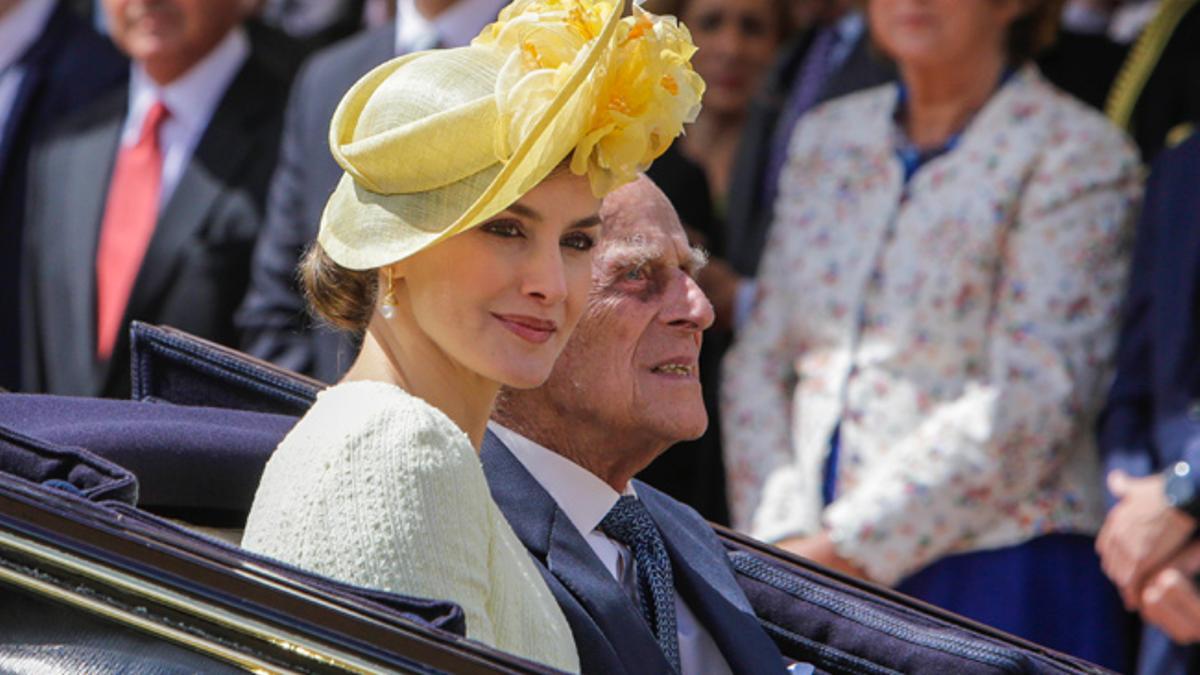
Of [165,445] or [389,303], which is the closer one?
[389,303]

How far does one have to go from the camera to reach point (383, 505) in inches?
91.4

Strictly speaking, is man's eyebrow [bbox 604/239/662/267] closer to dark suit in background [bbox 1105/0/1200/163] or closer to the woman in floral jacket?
the woman in floral jacket

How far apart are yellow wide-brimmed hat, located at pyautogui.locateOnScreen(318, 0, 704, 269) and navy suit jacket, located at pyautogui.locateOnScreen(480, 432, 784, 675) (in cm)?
47

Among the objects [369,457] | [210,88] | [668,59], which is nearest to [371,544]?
[369,457]

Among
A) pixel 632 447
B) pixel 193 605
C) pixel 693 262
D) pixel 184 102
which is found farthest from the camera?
pixel 184 102

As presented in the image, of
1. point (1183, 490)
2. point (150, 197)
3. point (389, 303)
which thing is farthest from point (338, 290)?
point (150, 197)

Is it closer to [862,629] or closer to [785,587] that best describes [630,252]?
[785,587]

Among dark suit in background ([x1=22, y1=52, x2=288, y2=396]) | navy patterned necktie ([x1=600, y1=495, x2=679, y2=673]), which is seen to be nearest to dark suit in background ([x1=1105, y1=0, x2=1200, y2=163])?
dark suit in background ([x1=22, y1=52, x2=288, y2=396])

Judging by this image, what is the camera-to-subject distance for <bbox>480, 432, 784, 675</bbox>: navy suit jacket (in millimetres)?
2824

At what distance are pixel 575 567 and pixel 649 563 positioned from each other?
10.5 inches

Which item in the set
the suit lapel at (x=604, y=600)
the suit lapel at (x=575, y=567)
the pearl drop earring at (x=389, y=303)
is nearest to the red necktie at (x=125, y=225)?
the suit lapel at (x=575, y=567)

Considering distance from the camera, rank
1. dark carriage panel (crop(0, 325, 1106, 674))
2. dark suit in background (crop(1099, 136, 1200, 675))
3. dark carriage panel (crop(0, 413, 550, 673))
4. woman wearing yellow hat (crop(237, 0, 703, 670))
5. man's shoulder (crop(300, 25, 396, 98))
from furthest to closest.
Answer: man's shoulder (crop(300, 25, 396, 98)) < dark suit in background (crop(1099, 136, 1200, 675)) < dark carriage panel (crop(0, 325, 1106, 674)) < woman wearing yellow hat (crop(237, 0, 703, 670)) < dark carriage panel (crop(0, 413, 550, 673))

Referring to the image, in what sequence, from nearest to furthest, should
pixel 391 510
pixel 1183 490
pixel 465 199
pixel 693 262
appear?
pixel 391 510 → pixel 465 199 → pixel 693 262 → pixel 1183 490

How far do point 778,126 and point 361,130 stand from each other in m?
3.20
